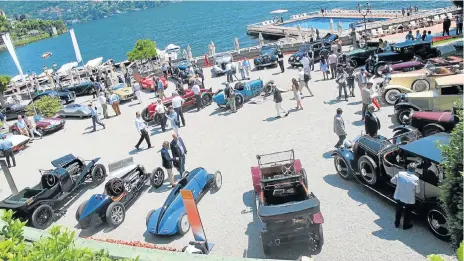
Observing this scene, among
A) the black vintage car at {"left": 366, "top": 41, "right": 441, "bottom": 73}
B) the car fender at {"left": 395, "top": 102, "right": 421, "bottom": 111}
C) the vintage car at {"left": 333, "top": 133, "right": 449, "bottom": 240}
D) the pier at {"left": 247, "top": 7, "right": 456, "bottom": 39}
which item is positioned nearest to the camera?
the vintage car at {"left": 333, "top": 133, "right": 449, "bottom": 240}

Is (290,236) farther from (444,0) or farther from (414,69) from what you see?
(444,0)

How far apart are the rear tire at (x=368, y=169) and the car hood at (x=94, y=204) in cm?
636

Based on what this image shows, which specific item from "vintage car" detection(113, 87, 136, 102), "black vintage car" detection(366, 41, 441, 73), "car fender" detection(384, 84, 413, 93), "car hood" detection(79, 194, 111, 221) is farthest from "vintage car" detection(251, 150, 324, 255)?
"vintage car" detection(113, 87, 136, 102)

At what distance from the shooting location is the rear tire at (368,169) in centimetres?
955

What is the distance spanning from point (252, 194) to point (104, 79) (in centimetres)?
2322

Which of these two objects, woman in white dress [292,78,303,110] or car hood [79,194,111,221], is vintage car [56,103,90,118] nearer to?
woman in white dress [292,78,303,110]

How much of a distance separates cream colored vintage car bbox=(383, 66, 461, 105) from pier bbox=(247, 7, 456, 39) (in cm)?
1666

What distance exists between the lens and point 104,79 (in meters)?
31.2

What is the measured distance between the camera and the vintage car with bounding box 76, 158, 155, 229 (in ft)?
34.3

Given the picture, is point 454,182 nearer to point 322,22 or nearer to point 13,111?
point 13,111

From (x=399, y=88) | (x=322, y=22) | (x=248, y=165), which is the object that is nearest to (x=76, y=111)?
(x=248, y=165)

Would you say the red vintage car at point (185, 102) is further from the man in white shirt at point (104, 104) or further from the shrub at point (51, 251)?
the shrub at point (51, 251)

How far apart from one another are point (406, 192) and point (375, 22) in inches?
1475

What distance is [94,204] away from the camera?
34.6 ft
